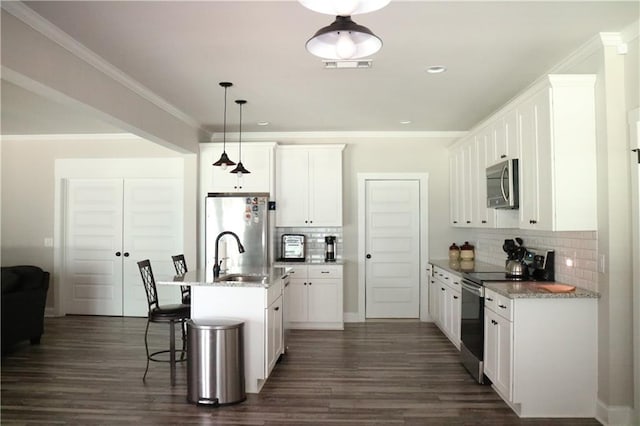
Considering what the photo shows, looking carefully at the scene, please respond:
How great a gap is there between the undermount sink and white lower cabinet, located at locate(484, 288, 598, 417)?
2.06 meters

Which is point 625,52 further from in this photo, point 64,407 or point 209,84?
point 64,407

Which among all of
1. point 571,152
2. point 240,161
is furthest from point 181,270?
point 571,152

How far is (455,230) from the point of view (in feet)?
21.8

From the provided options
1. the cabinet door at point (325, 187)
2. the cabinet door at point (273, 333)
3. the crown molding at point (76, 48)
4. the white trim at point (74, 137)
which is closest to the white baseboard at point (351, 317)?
the cabinet door at point (325, 187)

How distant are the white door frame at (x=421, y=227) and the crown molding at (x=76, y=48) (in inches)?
114

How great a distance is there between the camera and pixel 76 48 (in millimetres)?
3424

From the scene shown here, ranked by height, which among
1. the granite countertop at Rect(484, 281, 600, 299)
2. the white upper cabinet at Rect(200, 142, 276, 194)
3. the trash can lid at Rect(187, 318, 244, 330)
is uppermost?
the white upper cabinet at Rect(200, 142, 276, 194)

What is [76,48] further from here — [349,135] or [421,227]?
[421,227]

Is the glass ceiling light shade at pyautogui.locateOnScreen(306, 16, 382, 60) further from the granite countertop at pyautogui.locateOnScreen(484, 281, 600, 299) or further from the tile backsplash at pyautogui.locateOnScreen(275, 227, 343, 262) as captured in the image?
the tile backsplash at pyautogui.locateOnScreen(275, 227, 343, 262)

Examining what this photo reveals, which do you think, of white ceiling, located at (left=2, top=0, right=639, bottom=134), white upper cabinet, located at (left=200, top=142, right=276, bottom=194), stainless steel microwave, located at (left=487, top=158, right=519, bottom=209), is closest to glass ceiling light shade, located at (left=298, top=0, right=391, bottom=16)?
white ceiling, located at (left=2, top=0, right=639, bottom=134)

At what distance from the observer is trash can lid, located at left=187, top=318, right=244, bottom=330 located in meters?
3.58

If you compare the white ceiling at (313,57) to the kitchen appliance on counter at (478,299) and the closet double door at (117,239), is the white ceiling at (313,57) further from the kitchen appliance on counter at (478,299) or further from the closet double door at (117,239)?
the kitchen appliance on counter at (478,299)

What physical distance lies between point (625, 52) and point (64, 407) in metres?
4.92

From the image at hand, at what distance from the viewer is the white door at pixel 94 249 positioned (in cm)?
693
